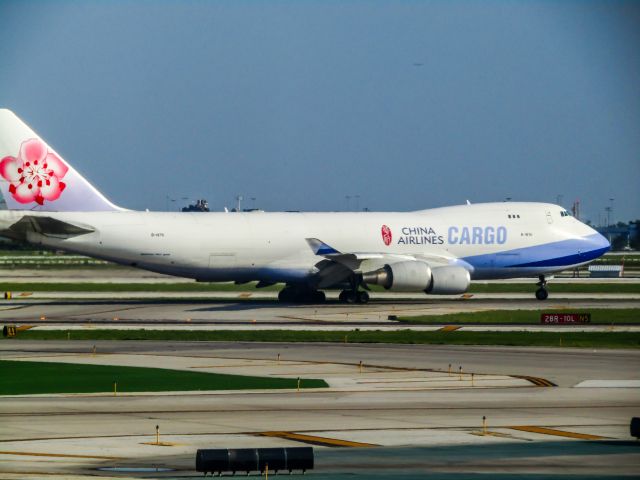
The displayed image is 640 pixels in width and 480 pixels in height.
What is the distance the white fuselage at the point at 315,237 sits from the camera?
201ft

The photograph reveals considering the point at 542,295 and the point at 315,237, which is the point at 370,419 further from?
the point at 542,295

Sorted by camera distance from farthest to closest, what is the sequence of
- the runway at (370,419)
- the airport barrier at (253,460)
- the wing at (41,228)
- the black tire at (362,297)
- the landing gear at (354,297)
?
the black tire at (362,297), the landing gear at (354,297), the wing at (41,228), the runway at (370,419), the airport barrier at (253,460)

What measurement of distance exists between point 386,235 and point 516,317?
11.9 m

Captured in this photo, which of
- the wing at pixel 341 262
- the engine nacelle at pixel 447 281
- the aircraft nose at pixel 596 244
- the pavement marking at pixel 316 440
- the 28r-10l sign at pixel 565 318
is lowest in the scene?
the pavement marking at pixel 316 440

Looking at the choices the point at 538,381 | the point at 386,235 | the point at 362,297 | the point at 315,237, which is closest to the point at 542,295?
the point at 386,235

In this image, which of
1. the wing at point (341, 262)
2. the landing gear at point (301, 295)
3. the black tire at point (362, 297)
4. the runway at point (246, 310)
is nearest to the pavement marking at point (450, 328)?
the runway at point (246, 310)

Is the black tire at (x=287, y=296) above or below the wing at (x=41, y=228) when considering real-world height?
below

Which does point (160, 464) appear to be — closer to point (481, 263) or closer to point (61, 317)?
point (61, 317)

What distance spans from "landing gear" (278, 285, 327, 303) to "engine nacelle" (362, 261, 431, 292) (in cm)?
520

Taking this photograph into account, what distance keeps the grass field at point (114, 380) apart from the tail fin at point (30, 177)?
25.0 meters

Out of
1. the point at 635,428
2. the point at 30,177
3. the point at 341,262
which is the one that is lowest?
the point at 635,428

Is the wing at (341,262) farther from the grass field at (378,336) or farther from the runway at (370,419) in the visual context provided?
the runway at (370,419)

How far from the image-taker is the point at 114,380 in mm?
33156

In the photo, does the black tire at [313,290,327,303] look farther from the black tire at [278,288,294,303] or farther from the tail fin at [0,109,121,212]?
the tail fin at [0,109,121,212]
